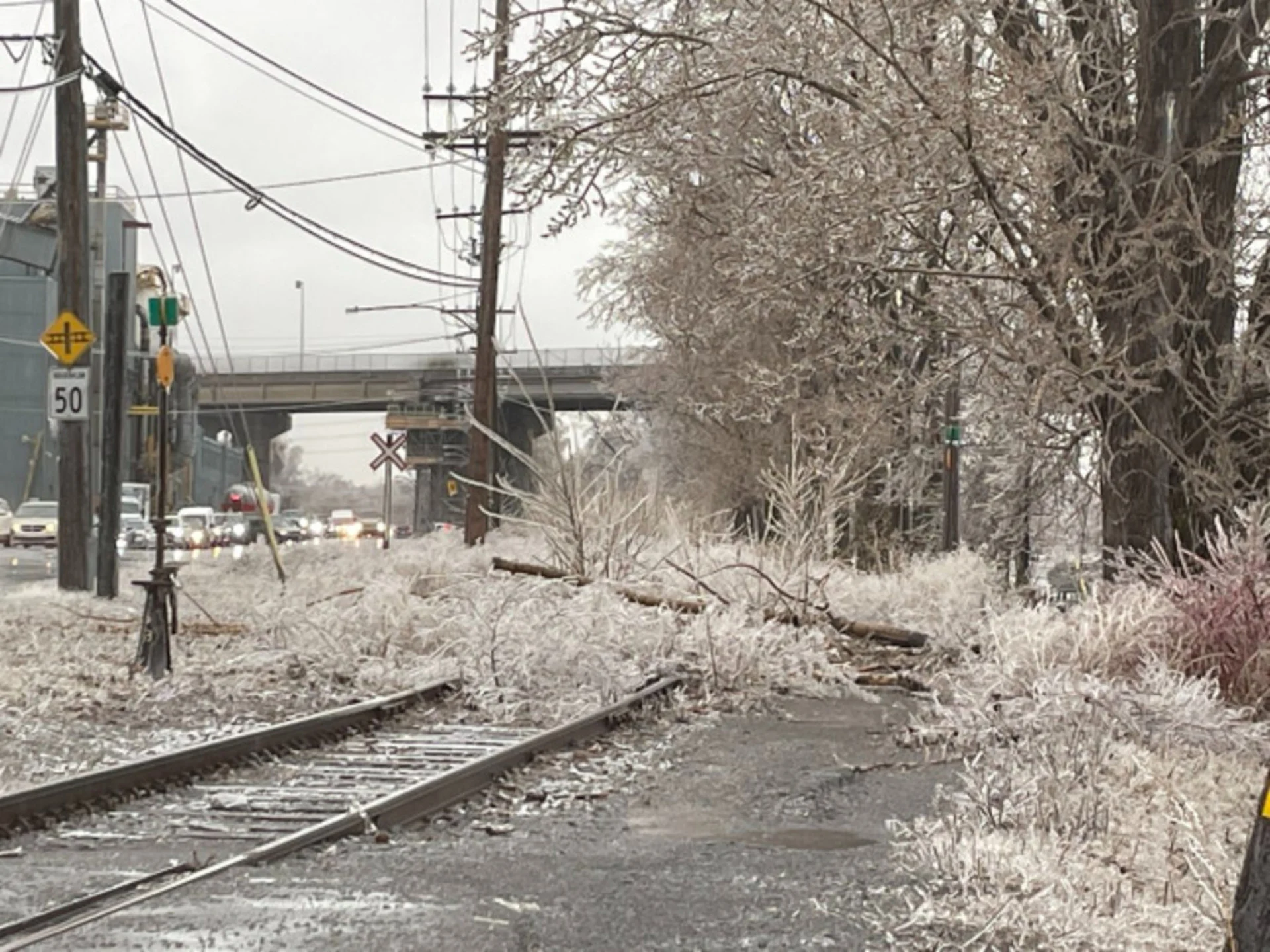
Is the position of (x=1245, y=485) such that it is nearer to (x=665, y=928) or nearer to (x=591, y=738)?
(x=591, y=738)

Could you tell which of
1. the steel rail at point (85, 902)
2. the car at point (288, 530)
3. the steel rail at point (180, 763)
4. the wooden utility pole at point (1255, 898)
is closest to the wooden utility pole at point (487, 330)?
the steel rail at point (180, 763)

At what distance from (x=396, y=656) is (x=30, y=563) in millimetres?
27827

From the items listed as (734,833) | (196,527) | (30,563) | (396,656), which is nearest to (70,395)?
(396,656)

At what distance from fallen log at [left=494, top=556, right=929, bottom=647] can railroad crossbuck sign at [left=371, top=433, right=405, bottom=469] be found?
25639 mm

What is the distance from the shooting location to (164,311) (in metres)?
15.1

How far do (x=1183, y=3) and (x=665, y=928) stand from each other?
11450 millimetres

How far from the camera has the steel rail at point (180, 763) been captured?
7941mm

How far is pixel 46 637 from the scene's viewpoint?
16516 mm

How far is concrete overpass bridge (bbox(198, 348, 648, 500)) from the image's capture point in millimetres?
77562

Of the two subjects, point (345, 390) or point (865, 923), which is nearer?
point (865, 923)

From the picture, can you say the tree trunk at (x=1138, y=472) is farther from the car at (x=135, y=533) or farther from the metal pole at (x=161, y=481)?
the car at (x=135, y=533)

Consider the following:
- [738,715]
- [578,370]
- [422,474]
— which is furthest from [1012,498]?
[422,474]

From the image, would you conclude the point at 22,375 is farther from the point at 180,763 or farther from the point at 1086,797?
the point at 1086,797

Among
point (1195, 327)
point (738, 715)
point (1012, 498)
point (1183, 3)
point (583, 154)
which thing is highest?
point (1183, 3)
